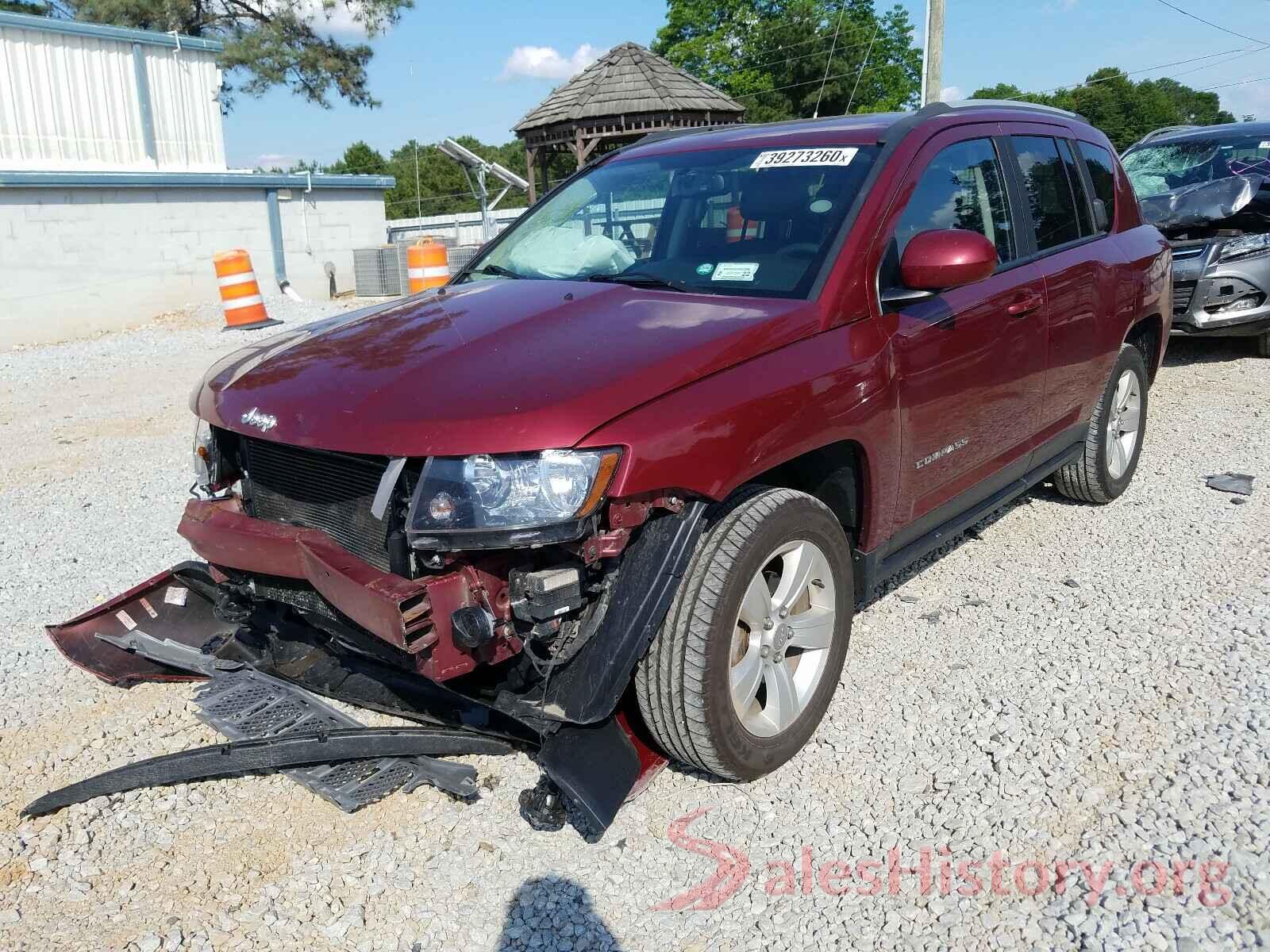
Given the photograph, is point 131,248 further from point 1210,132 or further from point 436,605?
point 436,605

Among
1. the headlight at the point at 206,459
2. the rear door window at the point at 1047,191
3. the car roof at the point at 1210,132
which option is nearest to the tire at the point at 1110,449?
the rear door window at the point at 1047,191

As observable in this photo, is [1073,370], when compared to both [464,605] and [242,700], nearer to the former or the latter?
[464,605]

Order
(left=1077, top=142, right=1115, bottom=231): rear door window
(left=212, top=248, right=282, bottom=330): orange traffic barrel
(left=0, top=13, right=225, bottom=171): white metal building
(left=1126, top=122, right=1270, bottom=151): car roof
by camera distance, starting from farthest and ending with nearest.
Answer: (left=0, top=13, right=225, bottom=171): white metal building < (left=212, top=248, right=282, bottom=330): orange traffic barrel < (left=1126, top=122, right=1270, bottom=151): car roof < (left=1077, top=142, right=1115, bottom=231): rear door window

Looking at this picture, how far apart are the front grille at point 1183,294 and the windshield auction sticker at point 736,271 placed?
21.6 feet

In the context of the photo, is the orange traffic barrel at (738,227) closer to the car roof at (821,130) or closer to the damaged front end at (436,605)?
the car roof at (821,130)

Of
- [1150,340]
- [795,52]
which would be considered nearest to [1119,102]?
[795,52]

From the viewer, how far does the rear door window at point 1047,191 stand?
14.1 feet

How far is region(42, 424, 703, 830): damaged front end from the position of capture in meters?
2.45

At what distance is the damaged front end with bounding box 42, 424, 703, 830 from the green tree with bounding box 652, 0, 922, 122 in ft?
148

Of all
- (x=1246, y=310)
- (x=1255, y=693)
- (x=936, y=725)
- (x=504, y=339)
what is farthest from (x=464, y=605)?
(x=1246, y=310)

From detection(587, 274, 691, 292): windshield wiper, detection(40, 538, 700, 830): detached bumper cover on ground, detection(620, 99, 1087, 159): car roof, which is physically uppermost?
detection(620, 99, 1087, 159): car roof

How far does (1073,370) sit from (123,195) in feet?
51.0

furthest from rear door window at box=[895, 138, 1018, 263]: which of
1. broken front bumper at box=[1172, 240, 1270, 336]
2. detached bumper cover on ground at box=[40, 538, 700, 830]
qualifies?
broken front bumper at box=[1172, 240, 1270, 336]

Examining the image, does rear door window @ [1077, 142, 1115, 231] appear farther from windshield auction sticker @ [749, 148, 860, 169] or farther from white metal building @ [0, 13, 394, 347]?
white metal building @ [0, 13, 394, 347]
